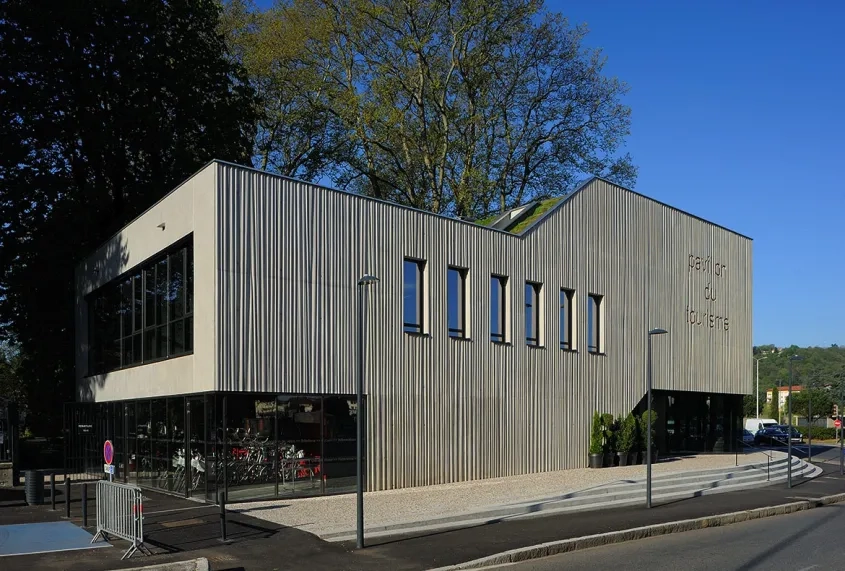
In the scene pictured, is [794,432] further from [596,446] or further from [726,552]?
[726,552]

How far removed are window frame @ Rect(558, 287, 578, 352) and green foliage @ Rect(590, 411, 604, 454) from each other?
2.59 m

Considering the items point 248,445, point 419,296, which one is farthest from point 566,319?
point 248,445

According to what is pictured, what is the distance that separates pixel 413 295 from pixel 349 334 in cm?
259

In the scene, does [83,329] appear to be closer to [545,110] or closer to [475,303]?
[475,303]

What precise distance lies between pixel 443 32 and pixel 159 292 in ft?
82.0

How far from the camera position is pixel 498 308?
86.6ft

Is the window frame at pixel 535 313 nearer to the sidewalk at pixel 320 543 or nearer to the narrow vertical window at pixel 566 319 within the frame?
the narrow vertical window at pixel 566 319

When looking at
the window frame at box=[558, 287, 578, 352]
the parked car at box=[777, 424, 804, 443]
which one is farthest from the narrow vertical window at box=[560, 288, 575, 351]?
the parked car at box=[777, 424, 804, 443]

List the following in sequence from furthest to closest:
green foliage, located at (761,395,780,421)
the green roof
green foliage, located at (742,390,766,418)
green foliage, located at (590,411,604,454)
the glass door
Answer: green foliage, located at (742,390,766,418)
green foliage, located at (761,395,780,421)
green foliage, located at (590,411,604,454)
the green roof
the glass door

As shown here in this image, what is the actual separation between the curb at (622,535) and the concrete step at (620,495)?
95.0 inches

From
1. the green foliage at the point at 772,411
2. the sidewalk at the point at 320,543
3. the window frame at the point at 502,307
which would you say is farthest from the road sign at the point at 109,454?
the green foliage at the point at 772,411

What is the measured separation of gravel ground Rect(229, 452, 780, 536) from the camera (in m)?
17.0

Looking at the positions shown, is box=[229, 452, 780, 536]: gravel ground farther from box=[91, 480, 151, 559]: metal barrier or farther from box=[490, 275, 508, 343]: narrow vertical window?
box=[490, 275, 508, 343]: narrow vertical window

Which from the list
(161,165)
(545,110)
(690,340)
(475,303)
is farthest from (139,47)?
(690,340)
